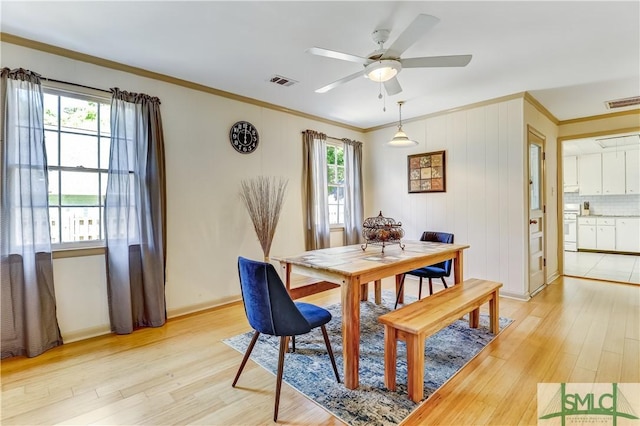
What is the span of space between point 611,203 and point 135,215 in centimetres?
948

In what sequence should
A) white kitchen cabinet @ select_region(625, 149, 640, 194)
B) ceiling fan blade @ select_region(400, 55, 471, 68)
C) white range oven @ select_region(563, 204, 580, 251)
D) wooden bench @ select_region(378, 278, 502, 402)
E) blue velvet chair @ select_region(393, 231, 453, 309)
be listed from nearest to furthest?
wooden bench @ select_region(378, 278, 502, 402) < ceiling fan blade @ select_region(400, 55, 471, 68) < blue velvet chair @ select_region(393, 231, 453, 309) < white kitchen cabinet @ select_region(625, 149, 640, 194) < white range oven @ select_region(563, 204, 580, 251)

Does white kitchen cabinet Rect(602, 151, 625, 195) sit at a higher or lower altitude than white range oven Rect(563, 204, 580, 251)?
higher

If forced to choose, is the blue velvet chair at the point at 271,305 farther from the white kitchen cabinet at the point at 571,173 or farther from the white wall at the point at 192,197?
the white kitchen cabinet at the point at 571,173

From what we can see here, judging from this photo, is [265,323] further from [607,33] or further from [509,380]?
[607,33]

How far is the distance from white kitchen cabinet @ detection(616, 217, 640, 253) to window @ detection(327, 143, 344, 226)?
20.8 ft

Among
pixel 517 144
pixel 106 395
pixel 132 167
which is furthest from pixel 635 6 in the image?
pixel 106 395

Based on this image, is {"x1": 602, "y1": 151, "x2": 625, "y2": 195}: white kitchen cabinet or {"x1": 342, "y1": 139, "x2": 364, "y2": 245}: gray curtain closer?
{"x1": 342, "y1": 139, "x2": 364, "y2": 245}: gray curtain

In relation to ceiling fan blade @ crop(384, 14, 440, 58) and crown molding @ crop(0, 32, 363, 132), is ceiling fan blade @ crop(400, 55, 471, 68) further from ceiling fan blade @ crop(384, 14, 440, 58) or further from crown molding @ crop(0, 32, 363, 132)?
crown molding @ crop(0, 32, 363, 132)

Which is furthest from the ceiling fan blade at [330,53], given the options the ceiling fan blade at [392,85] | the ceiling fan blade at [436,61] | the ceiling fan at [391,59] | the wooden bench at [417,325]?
the wooden bench at [417,325]

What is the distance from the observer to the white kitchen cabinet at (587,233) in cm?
712

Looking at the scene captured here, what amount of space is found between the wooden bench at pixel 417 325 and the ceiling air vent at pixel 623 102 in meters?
3.45

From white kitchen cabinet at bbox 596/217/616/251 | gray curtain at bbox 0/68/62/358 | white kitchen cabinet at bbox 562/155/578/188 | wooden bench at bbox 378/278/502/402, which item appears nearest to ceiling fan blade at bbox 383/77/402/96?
wooden bench at bbox 378/278/502/402

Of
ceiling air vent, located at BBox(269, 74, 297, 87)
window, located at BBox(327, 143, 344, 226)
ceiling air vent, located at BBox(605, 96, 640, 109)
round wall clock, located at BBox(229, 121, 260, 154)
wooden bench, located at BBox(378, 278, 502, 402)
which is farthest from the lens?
window, located at BBox(327, 143, 344, 226)

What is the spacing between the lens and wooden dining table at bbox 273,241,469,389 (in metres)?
2.00
